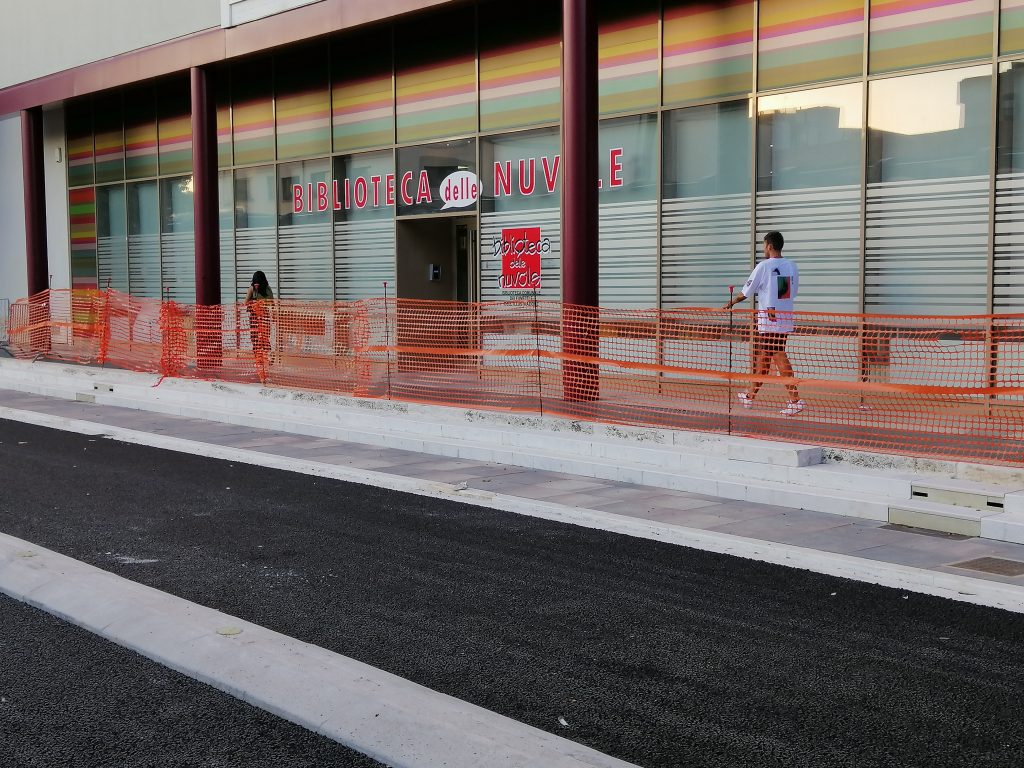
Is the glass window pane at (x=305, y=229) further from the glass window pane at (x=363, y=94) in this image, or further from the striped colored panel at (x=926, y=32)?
the striped colored panel at (x=926, y=32)

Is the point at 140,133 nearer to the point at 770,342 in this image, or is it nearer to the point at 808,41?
the point at 808,41

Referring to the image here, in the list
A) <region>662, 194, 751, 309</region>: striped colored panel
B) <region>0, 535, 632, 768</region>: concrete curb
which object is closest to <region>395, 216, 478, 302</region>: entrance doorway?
<region>662, 194, 751, 309</region>: striped colored panel

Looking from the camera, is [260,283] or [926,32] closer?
[926,32]

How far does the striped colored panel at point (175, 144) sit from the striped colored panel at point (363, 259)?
207 inches

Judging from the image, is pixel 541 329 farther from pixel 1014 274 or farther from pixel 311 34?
pixel 311 34

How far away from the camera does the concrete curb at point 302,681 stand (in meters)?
4.08

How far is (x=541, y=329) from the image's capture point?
14.2 meters

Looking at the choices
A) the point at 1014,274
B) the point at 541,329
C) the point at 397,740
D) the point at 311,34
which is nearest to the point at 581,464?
the point at 541,329

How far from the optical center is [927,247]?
12.8 m

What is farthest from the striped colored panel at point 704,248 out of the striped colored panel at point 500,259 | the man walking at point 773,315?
the man walking at point 773,315

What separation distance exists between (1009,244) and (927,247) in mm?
894

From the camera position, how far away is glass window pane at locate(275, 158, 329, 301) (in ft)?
68.7

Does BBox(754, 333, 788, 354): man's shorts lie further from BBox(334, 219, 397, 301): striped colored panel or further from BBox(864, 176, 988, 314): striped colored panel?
BBox(334, 219, 397, 301): striped colored panel

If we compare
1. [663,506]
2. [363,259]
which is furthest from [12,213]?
[663,506]
